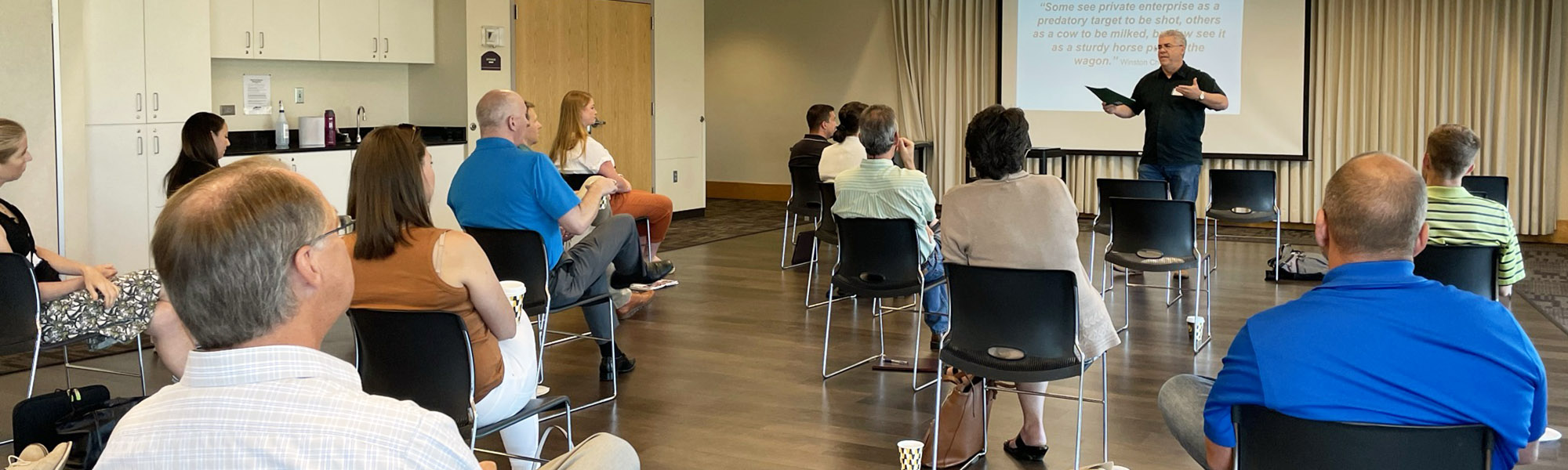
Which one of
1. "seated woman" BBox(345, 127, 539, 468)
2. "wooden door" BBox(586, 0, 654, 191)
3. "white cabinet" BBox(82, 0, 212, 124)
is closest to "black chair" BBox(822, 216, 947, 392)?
"seated woman" BBox(345, 127, 539, 468)

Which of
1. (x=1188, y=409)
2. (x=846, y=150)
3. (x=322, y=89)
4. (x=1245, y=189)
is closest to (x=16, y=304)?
(x=1188, y=409)

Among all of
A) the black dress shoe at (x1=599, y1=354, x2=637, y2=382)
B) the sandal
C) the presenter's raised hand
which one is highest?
the presenter's raised hand

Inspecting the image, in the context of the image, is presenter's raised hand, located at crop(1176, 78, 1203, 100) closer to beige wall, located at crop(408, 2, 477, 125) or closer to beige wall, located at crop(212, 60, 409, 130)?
beige wall, located at crop(408, 2, 477, 125)

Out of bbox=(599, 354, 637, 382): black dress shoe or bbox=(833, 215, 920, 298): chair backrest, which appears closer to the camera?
bbox=(833, 215, 920, 298): chair backrest

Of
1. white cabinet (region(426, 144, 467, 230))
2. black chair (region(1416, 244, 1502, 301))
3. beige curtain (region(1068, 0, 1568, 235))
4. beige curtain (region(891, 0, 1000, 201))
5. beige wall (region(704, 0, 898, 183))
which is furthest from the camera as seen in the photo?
beige wall (region(704, 0, 898, 183))

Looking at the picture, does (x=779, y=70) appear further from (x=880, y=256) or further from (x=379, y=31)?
(x=880, y=256)

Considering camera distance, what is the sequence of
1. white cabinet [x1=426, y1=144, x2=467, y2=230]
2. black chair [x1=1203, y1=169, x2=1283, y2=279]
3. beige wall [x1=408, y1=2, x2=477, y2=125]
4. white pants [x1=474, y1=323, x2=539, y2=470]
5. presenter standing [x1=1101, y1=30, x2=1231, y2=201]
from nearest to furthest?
1. white pants [x1=474, y1=323, x2=539, y2=470]
2. presenter standing [x1=1101, y1=30, x2=1231, y2=201]
3. black chair [x1=1203, y1=169, x2=1283, y2=279]
4. white cabinet [x1=426, y1=144, x2=467, y2=230]
5. beige wall [x1=408, y1=2, x2=477, y2=125]

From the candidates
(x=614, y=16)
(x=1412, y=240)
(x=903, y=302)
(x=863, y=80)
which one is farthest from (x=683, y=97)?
(x=1412, y=240)

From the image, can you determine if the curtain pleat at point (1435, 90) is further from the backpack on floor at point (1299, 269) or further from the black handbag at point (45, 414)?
the black handbag at point (45, 414)

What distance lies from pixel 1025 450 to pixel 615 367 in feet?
6.22

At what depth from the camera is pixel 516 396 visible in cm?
334

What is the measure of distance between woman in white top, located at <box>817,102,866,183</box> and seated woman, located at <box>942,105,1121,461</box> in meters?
3.13

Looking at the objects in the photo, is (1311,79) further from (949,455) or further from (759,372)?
(949,455)

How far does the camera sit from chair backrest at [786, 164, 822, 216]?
8.16 metres
